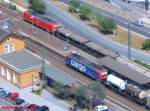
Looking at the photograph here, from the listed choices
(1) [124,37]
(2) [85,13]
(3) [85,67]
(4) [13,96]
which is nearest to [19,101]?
(4) [13,96]

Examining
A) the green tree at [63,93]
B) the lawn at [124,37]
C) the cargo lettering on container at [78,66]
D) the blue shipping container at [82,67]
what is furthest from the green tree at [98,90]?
the lawn at [124,37]

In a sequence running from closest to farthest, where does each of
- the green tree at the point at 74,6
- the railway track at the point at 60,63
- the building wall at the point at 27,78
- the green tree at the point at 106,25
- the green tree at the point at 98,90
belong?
1. the green tree at the point at 98,90
2. the railway track at the point at 60,63
3. the building wall at the point at 27,78
4. the green tree at the point at 106,25
5. the green tree at the point at 74,6

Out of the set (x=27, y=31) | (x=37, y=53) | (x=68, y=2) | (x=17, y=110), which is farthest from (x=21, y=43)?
(x=68, y=2)

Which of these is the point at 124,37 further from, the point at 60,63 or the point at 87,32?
the point at 60,63

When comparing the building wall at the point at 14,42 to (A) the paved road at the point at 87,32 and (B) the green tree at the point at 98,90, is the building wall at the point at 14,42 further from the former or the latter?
(B) the green tree at the point at 98,90

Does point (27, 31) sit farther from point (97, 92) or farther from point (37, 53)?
point (97, 92)

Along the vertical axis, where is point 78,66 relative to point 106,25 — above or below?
above

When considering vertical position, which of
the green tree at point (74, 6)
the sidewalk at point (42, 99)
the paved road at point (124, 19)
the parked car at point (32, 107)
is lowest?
the paved road at point (124, 19)
